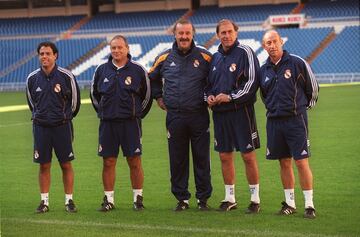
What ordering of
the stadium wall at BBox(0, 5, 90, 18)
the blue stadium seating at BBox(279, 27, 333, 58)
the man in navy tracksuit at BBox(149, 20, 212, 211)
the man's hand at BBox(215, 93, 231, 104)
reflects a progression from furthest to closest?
the stadium wall at BBox(0, 5, 90, 18), the blue stadium seating at BBox(279, 27, 333, 58), the man in navy tracksuit at BBox(149, 20, 212, 211), the man's hand at BBox(215, 93, 231, 104)

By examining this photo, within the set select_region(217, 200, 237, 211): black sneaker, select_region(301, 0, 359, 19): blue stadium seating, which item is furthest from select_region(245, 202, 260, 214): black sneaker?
select_region(301, 0, 359, 19): blue stadium seating

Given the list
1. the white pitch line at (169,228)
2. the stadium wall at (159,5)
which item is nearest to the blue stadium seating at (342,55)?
the stadium wall at (159,5)

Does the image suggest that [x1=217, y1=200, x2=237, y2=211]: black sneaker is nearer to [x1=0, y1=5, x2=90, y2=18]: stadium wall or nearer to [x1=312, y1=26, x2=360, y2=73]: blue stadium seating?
[x1=312, y1=26, x2=360, y2=73]: blue stadium seating

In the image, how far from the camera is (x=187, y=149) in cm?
923

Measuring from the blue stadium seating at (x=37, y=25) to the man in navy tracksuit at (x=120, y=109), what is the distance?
46.7m

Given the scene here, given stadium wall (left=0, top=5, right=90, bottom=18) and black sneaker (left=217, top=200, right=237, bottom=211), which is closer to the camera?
black sneaker (left=217, top=200, right=237, bottom=211)

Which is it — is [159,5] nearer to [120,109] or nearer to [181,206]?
[120,109]

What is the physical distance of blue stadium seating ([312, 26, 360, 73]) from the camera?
141ft

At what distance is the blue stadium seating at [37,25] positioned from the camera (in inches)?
2184

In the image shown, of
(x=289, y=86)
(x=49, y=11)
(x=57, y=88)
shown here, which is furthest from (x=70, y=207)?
(x=49, y=11)

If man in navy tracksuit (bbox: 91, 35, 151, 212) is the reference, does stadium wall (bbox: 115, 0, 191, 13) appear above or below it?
above

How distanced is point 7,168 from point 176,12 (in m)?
43.5

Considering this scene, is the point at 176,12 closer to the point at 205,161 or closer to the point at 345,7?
the point at 345,7

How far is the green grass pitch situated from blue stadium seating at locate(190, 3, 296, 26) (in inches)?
1377
